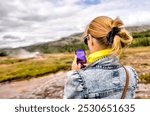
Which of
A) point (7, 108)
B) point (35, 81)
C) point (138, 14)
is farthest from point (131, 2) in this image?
point (7, 108)

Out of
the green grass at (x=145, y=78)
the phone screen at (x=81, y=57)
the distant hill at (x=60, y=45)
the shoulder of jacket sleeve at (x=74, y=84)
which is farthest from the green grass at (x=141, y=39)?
the shoulder of jacket sleeve at (x=74, y=84)

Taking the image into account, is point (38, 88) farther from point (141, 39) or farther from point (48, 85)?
point (141, 39)

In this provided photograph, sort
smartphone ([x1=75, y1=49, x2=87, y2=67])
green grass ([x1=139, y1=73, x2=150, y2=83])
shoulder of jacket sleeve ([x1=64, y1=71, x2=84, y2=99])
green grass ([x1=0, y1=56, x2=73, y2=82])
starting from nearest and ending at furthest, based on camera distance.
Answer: shoulder of jacket sleeve ([x1=64, y1=71, x2=84, y2=99]) < smartphone ([x1=75, y1=49, x2=87, y2=67]) < green grass ([x1=139, y1=73, x2=150, y2=83]) < green grass ([x1=0, y1=56, x2=73, y2=82])

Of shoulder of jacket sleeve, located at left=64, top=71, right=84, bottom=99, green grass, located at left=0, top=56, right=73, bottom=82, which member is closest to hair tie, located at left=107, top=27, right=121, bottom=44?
shoulder of jacket sleeve, located at left=64, top=71, right=84, bottom=99

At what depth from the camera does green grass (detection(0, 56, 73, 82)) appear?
3512 mm

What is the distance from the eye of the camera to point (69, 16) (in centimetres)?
367

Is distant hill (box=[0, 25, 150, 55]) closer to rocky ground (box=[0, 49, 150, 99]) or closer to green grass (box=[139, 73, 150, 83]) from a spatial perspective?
rocky ground (box=[0, 49, 150, 99])

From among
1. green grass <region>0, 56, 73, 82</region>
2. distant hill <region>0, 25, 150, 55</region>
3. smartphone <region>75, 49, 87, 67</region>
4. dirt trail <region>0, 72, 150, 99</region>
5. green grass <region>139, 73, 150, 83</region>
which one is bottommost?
dirt trail <region>0, 72, 150, 99</region>

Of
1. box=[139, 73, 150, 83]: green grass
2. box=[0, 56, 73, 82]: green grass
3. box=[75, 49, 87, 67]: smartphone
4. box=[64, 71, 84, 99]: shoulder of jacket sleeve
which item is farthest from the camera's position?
box=[0, 56, 73, 82]: green grass

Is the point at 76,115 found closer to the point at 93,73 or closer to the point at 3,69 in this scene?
the point at 3,69

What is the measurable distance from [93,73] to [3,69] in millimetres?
2376

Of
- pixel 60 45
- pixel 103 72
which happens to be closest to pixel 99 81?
pixel 103 72

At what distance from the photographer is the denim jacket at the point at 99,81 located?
1.24 meters

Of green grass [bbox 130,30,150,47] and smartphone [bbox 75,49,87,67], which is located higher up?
smartphone [bbox 75,49,87,67]
